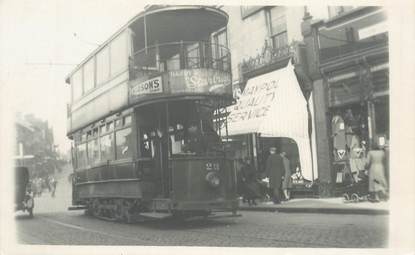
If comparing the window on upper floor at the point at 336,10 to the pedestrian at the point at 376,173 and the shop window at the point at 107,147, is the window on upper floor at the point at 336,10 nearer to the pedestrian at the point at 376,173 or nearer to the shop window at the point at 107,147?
the pedestrian at the point at 376,173

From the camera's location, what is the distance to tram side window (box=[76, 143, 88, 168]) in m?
12.4

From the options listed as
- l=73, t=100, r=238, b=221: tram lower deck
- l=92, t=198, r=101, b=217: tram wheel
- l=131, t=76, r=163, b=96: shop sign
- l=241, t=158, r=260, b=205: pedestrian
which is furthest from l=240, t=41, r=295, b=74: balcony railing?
l=92, t=198, r=101, b=217: tram wheel

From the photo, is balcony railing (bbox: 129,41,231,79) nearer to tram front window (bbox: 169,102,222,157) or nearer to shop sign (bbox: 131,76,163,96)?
shop sign (bbox: 131,76,163,96)

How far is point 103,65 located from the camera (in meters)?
11.2

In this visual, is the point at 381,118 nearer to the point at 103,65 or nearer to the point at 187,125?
the point at 187,125

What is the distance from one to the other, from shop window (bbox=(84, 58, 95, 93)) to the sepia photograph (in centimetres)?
6

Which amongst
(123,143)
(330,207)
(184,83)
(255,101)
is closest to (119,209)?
(123,143)

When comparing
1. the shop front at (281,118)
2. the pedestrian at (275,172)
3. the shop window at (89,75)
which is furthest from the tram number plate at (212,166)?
the shop front at (281,118)

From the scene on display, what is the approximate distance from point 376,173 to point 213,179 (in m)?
3.32

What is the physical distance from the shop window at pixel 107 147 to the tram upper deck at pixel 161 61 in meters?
0.46

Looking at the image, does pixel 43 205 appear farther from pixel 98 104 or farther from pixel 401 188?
pixel 401 188

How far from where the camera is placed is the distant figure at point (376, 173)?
10359 mm

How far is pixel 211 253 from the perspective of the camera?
7281 mm

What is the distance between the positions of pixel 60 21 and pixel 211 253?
4.22m
